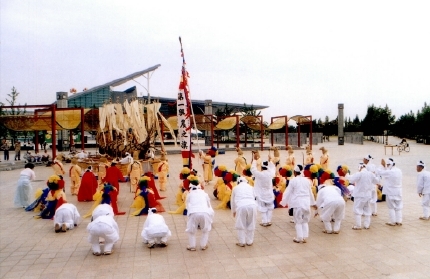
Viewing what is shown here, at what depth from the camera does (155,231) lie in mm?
6402

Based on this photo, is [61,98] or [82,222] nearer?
[82,222]

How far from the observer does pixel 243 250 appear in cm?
640

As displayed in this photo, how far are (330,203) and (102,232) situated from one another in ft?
14.1

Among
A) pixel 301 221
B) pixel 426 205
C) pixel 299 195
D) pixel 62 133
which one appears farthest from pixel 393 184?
pixel 62 133

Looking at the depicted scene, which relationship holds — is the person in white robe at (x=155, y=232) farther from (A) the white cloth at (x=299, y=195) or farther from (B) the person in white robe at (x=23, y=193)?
(B) the person in white robe at (x=23, y=193)

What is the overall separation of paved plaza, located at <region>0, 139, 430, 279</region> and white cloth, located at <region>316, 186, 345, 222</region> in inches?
16.7

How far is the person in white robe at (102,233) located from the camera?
20.0 ft

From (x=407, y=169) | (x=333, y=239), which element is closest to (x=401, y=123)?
(x=407, y=169)

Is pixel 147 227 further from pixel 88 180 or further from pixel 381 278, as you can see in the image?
pixel 88 180

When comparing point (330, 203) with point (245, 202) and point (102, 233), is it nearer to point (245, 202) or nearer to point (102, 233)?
point (245, 202)

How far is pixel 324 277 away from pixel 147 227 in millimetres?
3146

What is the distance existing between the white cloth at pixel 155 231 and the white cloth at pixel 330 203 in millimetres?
3128

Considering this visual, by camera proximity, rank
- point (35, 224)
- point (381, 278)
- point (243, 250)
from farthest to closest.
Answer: point (35, 224), point (243, 250), point (381, 278)

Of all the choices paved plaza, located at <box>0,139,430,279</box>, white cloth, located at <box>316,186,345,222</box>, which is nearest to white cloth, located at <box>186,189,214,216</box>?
paved plaza, located at <box>0,139,430,279</box>
